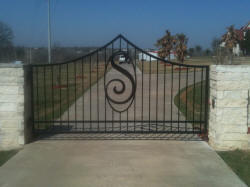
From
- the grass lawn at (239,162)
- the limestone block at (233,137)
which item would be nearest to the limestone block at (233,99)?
the limestone block at (233,137)

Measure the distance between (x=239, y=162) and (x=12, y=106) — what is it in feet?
13.7

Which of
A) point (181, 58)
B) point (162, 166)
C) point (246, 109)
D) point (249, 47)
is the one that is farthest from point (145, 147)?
point (249, 47)

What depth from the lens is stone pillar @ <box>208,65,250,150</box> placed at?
17.8 ft

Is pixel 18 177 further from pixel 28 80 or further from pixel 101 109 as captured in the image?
pixel 101 109

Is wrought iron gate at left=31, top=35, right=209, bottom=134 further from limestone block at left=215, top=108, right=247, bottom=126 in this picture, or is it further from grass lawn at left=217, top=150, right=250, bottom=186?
grass lawn at left=217, top=150, right=250, bottom=186

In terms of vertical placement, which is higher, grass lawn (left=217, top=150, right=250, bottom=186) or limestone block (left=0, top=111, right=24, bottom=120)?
limestone block (left=0, top=111, right=24, bottom=120)

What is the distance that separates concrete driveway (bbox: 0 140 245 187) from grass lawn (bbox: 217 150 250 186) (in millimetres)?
129

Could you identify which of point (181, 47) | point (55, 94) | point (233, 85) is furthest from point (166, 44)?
point (233, 85)

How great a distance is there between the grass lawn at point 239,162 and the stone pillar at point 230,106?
0.17 meters

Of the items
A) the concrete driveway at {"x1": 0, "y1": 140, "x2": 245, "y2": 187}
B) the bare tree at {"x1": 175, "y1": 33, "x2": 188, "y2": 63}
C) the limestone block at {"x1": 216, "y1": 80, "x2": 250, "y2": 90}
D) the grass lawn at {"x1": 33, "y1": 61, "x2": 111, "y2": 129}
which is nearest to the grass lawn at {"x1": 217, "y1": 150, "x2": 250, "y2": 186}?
the concrete driveway at {"x1": 0, "y1": 140, "x2": 245, "y2": 187}

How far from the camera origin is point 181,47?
122ft

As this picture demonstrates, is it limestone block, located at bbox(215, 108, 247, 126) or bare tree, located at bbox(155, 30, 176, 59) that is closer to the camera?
limestone block, located at bbox(215, 108, 247, 126)

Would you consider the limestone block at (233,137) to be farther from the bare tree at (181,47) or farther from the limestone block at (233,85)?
the bare tree at (181,47)

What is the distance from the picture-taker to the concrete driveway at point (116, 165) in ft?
13.8
